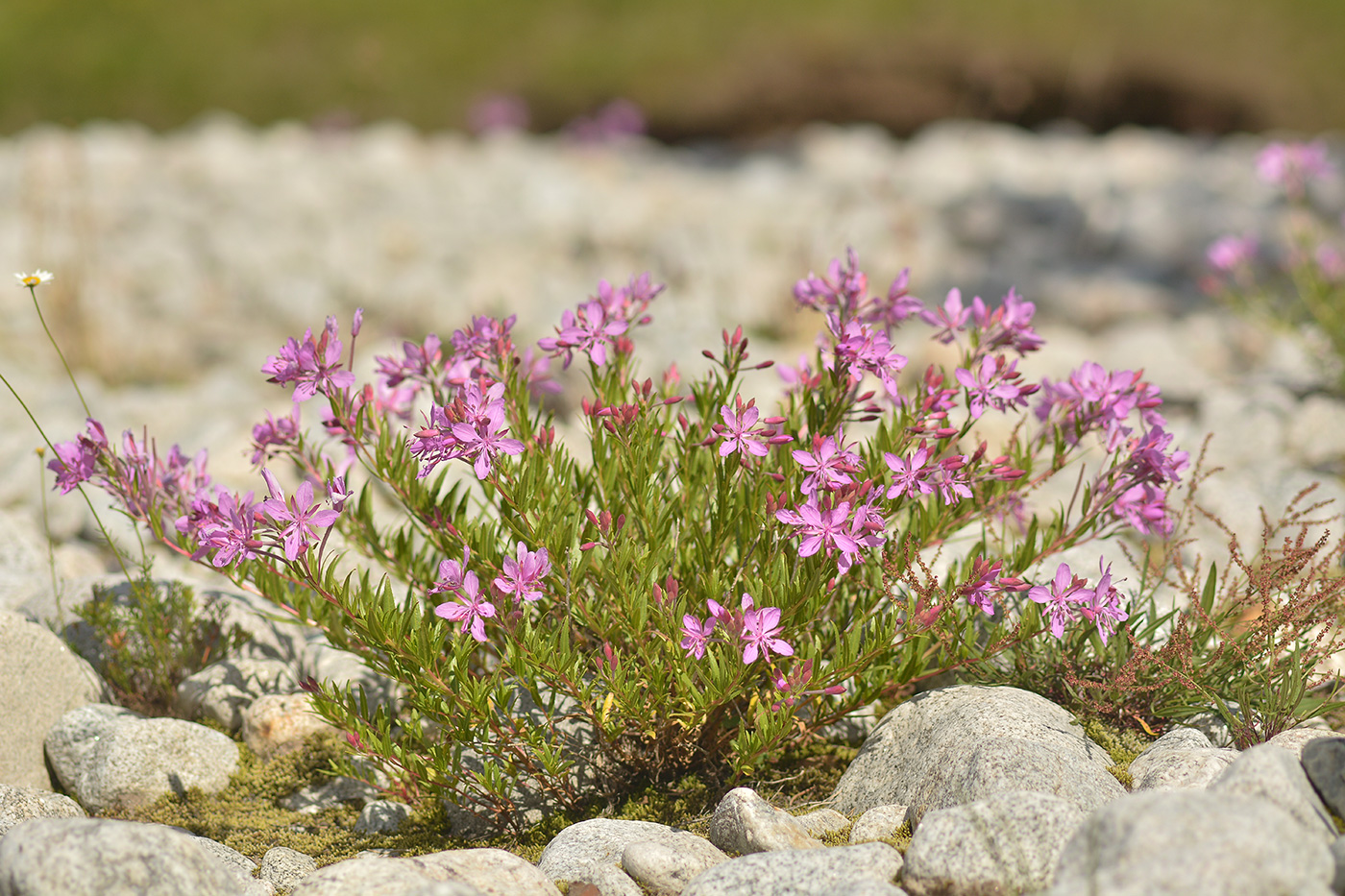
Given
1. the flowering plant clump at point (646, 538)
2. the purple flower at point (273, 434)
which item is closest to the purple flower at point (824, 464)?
the flowering plant clump at point (646, 538)

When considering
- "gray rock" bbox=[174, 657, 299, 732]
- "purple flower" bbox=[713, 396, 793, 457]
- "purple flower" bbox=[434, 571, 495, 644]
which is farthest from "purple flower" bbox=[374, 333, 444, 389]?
"gray rock" bbox=[174, 657, 299, 732]

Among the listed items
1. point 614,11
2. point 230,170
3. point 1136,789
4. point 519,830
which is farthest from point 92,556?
point 614,11

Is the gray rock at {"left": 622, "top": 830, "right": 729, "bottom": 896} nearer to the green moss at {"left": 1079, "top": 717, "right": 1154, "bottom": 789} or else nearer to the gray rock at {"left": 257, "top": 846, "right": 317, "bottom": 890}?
the gray rock at {"left": 257, "top": 846, "right": 317, "bottom": 890}

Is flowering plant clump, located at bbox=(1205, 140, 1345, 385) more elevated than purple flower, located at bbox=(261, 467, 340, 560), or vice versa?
flowering plant clump, located at bbox=(1205, 140, 1345, 385)

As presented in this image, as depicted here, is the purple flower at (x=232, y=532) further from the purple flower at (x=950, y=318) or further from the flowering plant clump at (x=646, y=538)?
the purple flower at (x=950, y=318)

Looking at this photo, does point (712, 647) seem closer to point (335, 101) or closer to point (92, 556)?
point (92, 556)

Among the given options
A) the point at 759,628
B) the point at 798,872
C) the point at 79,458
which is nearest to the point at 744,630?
the point at 759,628
